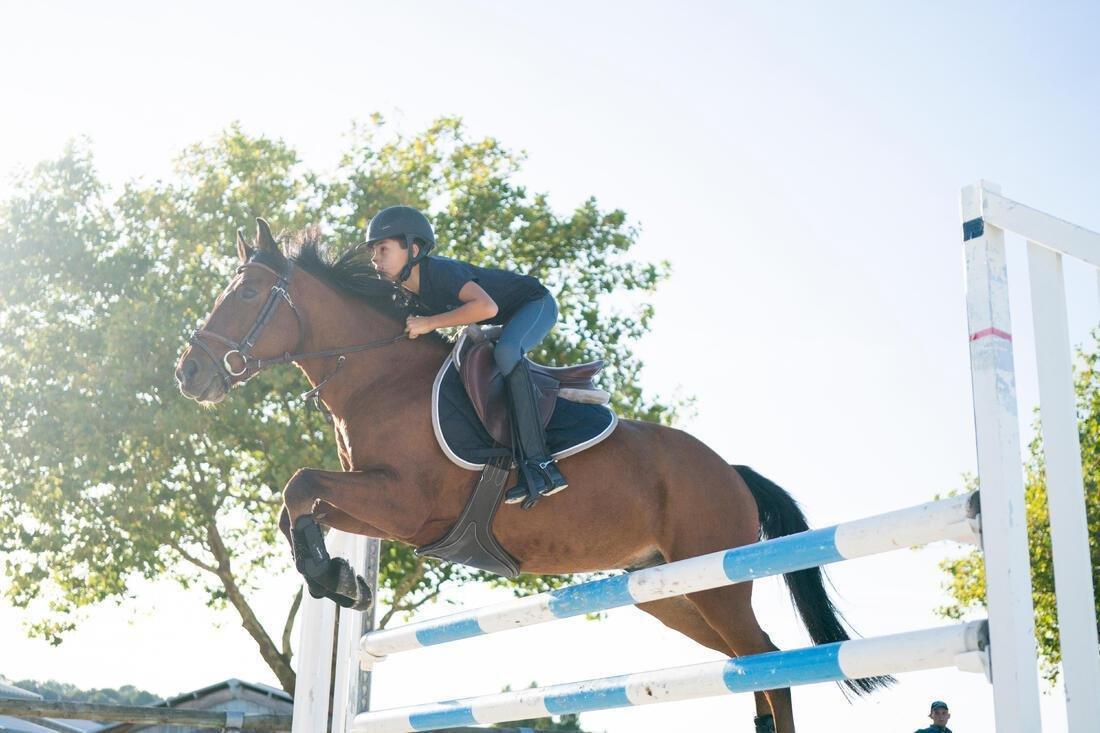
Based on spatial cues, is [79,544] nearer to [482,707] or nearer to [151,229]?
[151,229]

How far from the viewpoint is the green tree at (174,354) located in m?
15.6

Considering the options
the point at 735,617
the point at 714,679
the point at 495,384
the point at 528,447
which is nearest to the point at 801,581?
the point at 735,617

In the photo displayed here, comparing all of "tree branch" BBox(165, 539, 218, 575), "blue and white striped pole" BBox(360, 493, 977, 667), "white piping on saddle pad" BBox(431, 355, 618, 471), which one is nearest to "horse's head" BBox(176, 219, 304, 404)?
"white piping on saddle pad" BBox(431, 355, 618, 471)

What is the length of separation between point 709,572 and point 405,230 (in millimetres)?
2016

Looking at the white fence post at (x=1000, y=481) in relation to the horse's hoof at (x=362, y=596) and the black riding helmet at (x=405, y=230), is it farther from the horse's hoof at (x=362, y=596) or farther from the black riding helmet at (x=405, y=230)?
the horse's hoof at (x=362, y=596)

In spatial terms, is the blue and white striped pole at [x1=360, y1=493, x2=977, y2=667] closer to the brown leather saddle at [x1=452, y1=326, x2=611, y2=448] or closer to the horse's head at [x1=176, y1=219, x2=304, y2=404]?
the brown leather saddle at [x1=452, y1=326, x2=611, y2=448]

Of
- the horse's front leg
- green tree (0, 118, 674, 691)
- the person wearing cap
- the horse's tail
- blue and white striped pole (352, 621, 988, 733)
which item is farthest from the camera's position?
green tree (0, 118, 674, 691)

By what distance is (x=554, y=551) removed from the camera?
4.50 meters

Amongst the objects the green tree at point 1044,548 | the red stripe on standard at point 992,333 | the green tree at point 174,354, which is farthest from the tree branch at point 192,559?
the red stripe on standard at point 992,333

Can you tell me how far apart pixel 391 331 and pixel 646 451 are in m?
1.20

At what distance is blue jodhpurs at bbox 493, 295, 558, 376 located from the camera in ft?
14.5

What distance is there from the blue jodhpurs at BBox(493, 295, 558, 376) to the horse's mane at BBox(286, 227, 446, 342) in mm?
419

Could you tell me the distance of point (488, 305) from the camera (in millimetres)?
4461

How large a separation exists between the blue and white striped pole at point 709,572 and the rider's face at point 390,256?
1.43 metres
